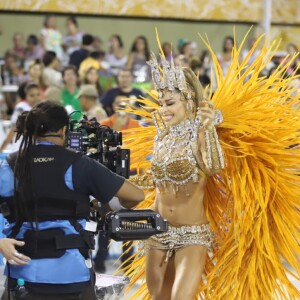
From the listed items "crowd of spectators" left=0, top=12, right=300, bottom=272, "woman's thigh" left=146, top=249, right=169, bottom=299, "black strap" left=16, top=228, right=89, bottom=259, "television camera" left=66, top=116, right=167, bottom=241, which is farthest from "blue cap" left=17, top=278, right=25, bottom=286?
"crowd of spectators" left=0, top=12, right=300, bottom=272

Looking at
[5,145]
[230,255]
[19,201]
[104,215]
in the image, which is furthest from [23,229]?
[5,145]

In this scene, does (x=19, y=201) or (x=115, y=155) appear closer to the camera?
(x=19, y=201)

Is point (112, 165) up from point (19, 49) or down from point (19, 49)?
up

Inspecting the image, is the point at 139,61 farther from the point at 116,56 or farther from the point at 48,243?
the point at 48,243

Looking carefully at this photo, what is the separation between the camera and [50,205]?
4.21m

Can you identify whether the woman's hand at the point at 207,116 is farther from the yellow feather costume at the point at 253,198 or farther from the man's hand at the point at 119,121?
the man's hand at the point at 119,121

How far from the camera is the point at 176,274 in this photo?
5297mm

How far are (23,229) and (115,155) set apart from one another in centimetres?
70

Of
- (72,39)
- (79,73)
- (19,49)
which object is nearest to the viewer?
(79,73)

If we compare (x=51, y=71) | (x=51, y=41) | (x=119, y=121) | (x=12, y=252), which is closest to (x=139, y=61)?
(x=51, y=41)

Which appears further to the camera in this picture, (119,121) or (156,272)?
(119,121)

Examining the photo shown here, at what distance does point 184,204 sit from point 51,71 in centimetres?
535

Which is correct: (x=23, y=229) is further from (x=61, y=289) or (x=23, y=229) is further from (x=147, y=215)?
(x=147, y=215)

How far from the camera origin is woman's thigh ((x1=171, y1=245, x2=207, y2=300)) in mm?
5164
